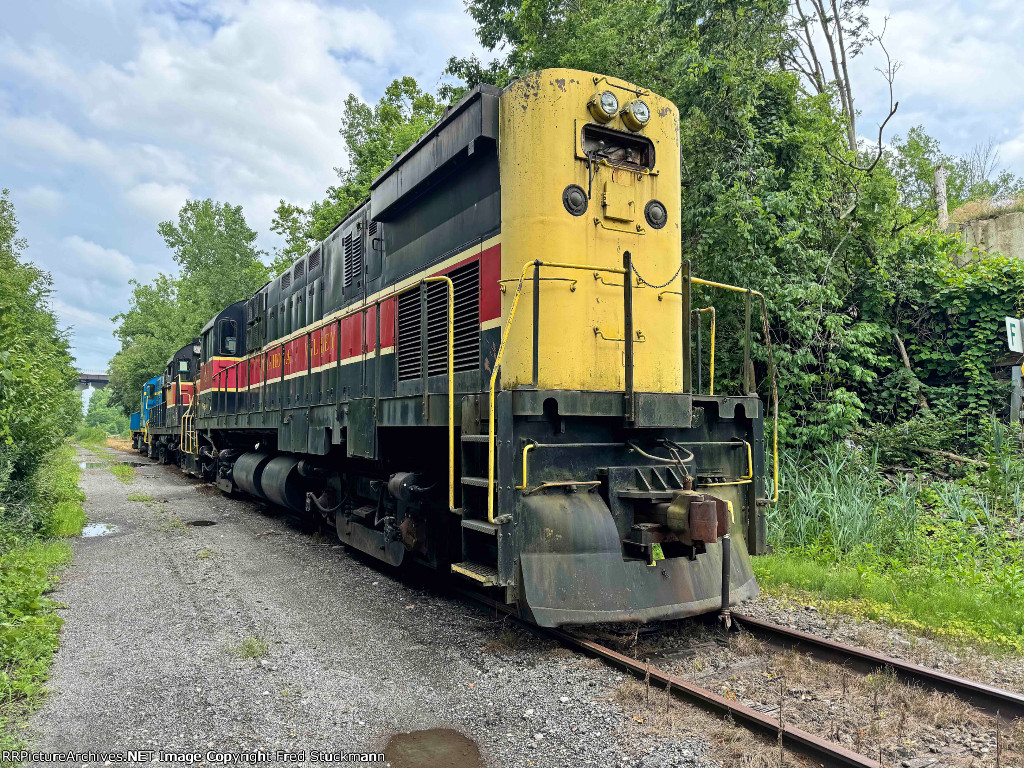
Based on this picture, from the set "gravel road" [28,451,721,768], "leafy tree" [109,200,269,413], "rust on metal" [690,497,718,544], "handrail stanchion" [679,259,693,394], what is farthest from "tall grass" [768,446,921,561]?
"leafy tree" [109,200,269,413]

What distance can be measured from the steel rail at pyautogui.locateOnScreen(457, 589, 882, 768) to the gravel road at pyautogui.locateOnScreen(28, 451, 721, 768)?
11 centimetres

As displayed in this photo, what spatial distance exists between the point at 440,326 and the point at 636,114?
87.1 inches

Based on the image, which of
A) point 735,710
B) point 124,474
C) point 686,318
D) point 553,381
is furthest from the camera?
point 124,474

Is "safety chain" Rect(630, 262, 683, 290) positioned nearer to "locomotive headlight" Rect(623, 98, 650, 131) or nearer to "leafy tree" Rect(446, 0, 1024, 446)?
"locomotive headlight" Rect(623, 98, 650, 131)

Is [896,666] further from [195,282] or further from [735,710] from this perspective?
[195,282]

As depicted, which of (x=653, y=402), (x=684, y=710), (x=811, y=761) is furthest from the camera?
(x=653, y=402)

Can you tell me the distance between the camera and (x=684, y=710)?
3.39 meters

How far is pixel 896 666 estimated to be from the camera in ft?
12.8

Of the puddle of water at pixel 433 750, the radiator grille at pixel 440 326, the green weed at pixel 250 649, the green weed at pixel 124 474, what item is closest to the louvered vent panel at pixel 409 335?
the radiator grille at pixel 440 326

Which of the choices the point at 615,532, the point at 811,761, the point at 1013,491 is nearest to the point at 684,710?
the point at 811,761

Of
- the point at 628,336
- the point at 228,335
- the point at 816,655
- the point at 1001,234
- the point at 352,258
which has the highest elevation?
the point at 1001,234

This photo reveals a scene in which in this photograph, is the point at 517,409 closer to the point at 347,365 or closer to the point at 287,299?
the point at 347,365

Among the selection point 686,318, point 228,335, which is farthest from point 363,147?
point 686,318

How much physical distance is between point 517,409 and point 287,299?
732 cm
